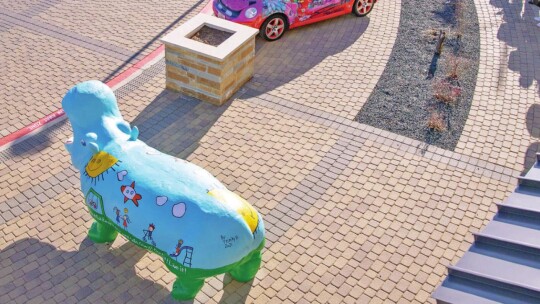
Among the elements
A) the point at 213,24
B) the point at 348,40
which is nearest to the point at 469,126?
the point at 348,40

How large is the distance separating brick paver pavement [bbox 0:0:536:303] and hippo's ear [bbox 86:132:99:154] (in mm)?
1721

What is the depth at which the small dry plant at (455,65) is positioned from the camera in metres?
12.8

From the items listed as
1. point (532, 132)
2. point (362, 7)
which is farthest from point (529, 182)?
point (362, 7)

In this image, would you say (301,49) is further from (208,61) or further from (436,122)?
(436,122)

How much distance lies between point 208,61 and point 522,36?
8.12 meters

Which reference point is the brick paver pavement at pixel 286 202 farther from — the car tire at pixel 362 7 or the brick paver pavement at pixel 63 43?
the car tire at pixel 362 7

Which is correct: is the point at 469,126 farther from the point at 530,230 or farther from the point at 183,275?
the point at 183,275

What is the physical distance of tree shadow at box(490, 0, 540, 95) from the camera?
43.2 feet

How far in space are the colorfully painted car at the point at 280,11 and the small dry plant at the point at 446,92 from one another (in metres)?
3.37

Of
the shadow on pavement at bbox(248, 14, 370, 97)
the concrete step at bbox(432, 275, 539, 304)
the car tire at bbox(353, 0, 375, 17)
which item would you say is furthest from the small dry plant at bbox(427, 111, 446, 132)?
the concrete step at bbox(432, 275, 539, 304)

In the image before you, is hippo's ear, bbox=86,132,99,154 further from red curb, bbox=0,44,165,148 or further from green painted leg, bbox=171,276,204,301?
red curb, bbox=0,44,165,148

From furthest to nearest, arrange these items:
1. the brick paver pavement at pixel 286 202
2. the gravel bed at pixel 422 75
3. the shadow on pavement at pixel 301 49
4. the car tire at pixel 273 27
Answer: the car tire at pixel 273 27 → the shadow on pavement at pixel 301 49 → the gravel bed at pixel 422 75 → the brick paver pavement at pixel 286 202

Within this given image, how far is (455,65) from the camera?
12.9 metres

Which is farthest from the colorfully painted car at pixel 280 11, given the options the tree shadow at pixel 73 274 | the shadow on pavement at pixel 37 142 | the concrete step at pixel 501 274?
the concrete step at pixel 501 274
